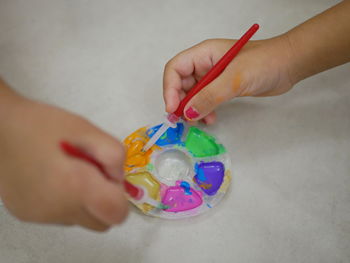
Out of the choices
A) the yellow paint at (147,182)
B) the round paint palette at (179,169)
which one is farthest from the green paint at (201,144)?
the yellow paint at (147,182)

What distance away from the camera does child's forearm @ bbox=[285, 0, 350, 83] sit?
0.62 meters

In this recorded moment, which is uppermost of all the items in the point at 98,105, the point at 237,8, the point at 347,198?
the point at 237,8

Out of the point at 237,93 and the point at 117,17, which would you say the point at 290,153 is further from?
the point at 117,17

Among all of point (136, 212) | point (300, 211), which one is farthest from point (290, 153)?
point (136, 212)

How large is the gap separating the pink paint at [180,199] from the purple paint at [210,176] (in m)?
0.02

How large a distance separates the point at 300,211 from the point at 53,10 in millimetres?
780

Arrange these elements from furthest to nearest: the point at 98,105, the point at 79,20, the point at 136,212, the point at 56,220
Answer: the point at 79,20
the point at 98,105
the point at 136,212
the point at 56,220

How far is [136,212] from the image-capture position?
0.64 meters

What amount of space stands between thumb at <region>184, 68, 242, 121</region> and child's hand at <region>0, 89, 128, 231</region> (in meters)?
0.30

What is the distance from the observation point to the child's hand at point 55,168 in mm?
312

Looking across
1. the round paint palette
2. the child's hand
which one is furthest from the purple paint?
the child's hand

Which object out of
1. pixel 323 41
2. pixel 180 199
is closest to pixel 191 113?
pixel 180 199

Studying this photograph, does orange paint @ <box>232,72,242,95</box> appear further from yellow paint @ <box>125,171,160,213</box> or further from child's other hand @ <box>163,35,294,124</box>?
yellow paint @ <box>125,171,160,213</box>

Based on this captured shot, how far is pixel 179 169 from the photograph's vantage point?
71cm
